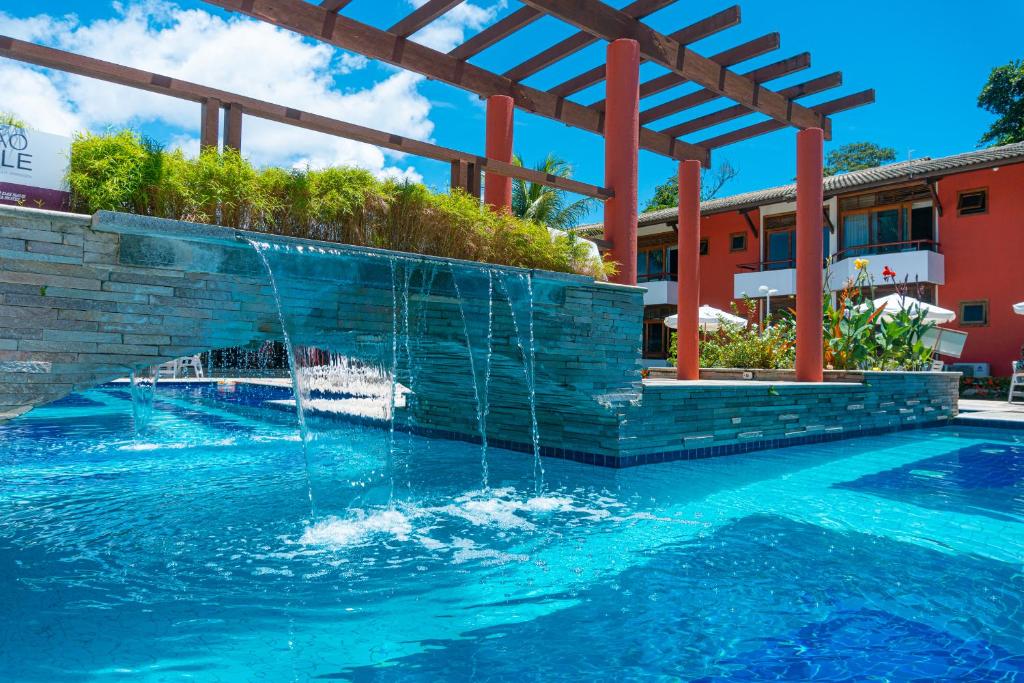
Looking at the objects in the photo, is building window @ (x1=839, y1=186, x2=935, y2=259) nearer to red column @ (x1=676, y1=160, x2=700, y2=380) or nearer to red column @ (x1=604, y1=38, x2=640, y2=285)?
red column @ (x1=676, y1=160, x2=700, y2=380)

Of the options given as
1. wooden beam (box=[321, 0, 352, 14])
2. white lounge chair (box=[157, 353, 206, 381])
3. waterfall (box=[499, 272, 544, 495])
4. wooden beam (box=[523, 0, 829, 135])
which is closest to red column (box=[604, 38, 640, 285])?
wooden beam (box=[523, 0, 829, 135])

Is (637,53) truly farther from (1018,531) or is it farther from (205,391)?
(205,391)

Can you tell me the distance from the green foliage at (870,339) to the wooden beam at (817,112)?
132 inches

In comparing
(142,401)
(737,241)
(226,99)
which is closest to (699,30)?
(226,99)

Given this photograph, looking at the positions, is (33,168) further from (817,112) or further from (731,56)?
(817,112)

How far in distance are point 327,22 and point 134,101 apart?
2.70 metres

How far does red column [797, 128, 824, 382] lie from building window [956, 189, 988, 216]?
521 inches

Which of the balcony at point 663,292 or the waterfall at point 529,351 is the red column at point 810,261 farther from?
the balcony at point 663,292

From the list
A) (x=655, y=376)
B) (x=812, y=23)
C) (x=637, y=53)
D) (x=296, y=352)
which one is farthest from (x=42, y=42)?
(x=812, y=23)

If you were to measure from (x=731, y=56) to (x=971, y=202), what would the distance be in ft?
52.1

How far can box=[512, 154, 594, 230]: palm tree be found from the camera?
2236cm

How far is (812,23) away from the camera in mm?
28938

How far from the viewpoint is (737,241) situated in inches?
1024

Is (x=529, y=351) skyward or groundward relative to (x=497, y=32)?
groundward
